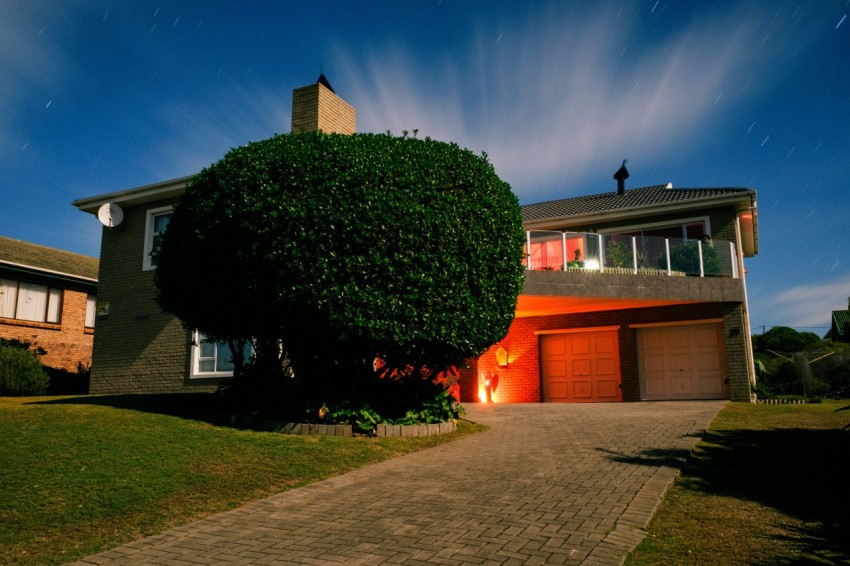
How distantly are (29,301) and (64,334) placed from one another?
1.58 m


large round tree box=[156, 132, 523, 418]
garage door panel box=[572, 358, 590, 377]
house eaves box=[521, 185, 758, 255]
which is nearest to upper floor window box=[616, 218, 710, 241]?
house eaves box=[521, 185, 758, 255]

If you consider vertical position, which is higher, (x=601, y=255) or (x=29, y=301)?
(x=601, y=255)

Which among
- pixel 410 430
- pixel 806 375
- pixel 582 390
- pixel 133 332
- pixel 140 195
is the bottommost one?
pixel 410 430

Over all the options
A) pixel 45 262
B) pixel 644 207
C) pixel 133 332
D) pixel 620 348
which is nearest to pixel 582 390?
pixel 620 348

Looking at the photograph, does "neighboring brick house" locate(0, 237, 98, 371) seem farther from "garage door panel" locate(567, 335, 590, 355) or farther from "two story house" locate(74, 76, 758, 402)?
"garage door panel" locate(567, 335, 590, 355)

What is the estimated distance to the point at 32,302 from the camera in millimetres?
21281

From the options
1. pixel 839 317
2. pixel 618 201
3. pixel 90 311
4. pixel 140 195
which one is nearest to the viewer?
pixel 140 195

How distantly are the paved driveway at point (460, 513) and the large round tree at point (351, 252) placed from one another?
2.03m

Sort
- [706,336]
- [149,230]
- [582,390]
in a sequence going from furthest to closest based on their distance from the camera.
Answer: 1. [582,390]
2. [706,336]
3. [149,230]

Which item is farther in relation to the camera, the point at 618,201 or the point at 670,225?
the point at 618,201

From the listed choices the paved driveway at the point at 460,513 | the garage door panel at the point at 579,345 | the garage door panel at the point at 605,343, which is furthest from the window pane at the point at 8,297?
the garage door panel at the point at 605,343

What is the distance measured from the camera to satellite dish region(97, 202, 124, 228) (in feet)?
58.7

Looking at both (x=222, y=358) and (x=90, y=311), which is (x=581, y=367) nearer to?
(x=222, y=358)

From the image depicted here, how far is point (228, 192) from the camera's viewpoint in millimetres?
10016
